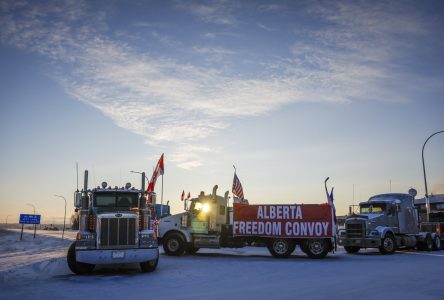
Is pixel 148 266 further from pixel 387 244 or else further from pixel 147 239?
pixel 387 244

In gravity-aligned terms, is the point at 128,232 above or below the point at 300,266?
above

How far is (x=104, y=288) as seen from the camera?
11.6 metres

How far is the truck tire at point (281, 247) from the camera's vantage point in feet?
70.2

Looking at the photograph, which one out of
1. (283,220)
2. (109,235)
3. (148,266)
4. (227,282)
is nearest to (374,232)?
(283,220)

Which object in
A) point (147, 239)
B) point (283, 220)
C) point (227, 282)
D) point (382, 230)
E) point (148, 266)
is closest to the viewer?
point (227, 282)

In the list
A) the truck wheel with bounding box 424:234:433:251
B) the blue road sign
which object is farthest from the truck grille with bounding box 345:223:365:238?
the blue road sign

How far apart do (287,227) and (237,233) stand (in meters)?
2.65

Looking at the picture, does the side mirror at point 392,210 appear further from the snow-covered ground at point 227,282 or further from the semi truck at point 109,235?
the semi truck at point 109,235

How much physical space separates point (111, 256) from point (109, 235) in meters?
0.69

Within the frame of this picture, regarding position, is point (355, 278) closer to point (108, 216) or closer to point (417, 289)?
point (417, 289)

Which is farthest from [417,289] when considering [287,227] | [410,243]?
[410,243]

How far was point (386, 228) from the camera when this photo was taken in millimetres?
24219

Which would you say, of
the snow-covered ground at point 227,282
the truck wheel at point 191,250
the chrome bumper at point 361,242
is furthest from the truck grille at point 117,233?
the chrome bumper at point 361,242

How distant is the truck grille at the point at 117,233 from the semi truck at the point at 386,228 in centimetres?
1415
